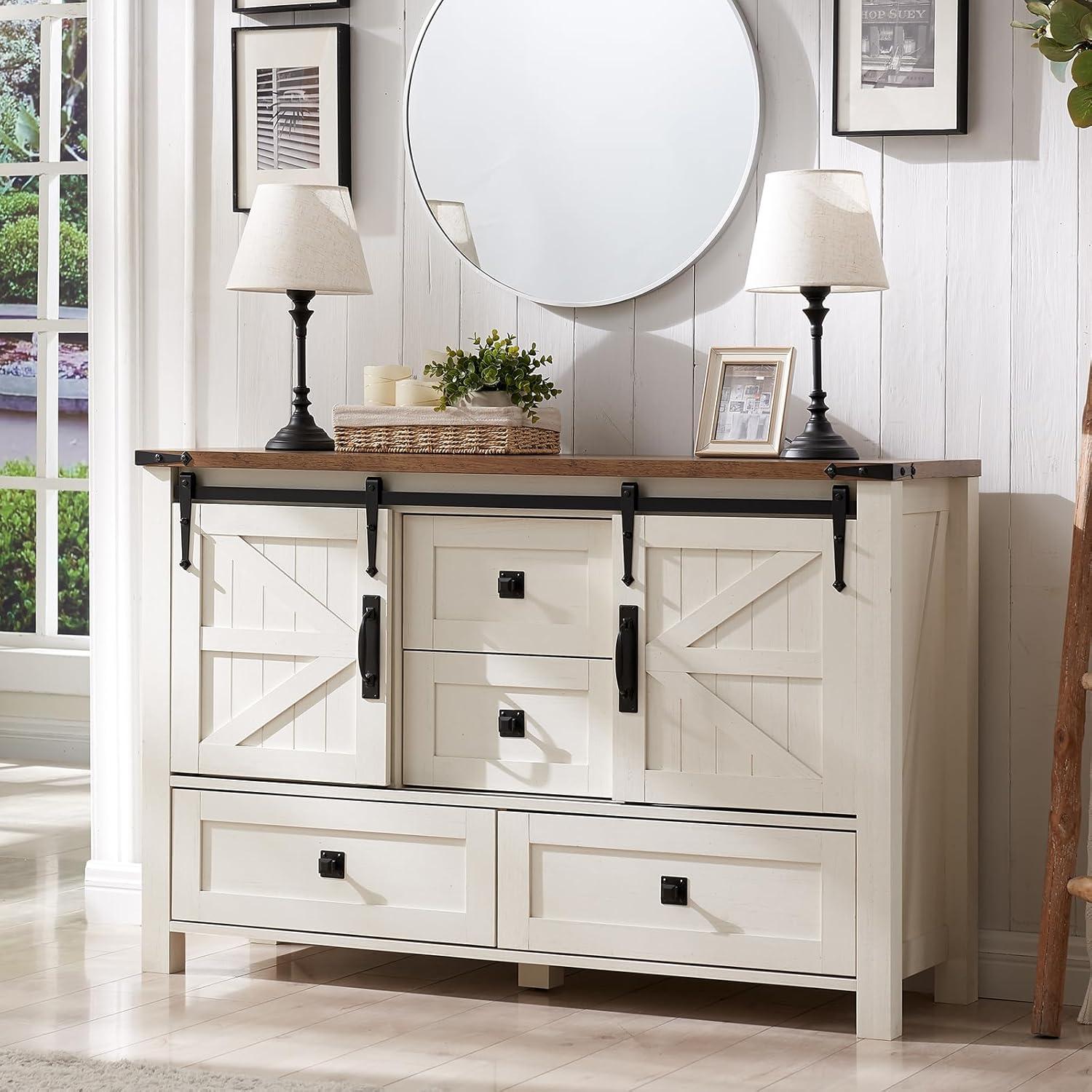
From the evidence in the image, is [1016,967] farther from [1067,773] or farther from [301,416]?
[301,416]

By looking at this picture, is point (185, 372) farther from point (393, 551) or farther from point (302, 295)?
point (393, 551)

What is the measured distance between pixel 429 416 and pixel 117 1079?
3.97 feet

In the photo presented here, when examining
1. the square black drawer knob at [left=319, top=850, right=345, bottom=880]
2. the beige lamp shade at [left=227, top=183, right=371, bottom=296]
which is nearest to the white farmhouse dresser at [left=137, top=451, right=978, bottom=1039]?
the square black drawer knob at [left=319, top=850, right=345, bottom=880]

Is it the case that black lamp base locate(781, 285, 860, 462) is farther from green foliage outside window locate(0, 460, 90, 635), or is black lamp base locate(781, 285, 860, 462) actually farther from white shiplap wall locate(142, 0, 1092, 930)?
green foliage outside window locate(0, 460, 90, 635)

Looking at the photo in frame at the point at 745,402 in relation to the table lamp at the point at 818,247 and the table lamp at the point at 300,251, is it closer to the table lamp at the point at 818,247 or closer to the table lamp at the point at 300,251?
the table lamp at the point at 818,247

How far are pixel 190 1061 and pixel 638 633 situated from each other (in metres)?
0.98

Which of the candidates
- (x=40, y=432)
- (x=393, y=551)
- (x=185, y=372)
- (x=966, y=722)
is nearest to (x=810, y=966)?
(x=966, y=722)

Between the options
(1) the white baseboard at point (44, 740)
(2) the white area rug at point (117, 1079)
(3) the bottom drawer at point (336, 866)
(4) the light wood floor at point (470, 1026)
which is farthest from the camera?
(1) the white baseboard at point (44, 740)

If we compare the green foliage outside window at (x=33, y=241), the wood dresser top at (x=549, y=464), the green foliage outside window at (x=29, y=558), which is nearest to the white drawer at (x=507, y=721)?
the wood dresser top at (x=549, y=464)

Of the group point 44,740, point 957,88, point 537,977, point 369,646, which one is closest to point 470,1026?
point 537,977

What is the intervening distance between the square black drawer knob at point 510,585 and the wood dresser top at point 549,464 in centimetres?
18

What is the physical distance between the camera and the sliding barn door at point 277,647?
291cm

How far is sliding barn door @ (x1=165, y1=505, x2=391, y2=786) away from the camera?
2914mm

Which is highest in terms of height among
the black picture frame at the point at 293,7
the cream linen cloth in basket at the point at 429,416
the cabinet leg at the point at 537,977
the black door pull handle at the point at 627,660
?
the black picture frame at the point at 293,7
